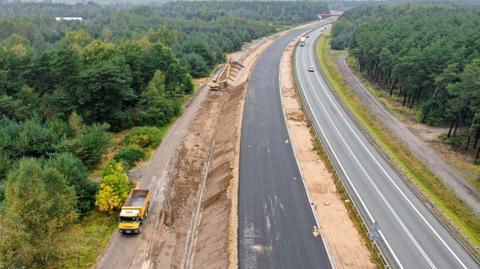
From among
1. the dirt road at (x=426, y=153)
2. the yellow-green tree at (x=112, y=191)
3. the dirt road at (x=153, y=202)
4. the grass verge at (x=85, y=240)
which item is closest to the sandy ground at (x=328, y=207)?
the dirt road at (x=426, y=153)

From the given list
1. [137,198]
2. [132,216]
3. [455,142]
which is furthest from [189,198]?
[455,142]

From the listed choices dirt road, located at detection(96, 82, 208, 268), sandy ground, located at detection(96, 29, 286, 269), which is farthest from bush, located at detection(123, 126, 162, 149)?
sandy ground, located at detection(96, 29, 286, 269)

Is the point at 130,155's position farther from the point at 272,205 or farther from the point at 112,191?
the point at 272,205

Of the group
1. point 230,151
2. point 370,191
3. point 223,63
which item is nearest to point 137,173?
point 230,151

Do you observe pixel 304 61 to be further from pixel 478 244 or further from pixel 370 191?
pixel 478 244

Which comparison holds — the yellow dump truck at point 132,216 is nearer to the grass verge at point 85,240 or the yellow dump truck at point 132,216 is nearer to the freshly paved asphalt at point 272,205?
the grass verge at point 85,240

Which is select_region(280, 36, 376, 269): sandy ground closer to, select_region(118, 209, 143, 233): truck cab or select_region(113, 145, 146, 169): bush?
select_region(118, 209, 143, 233): truck cab
